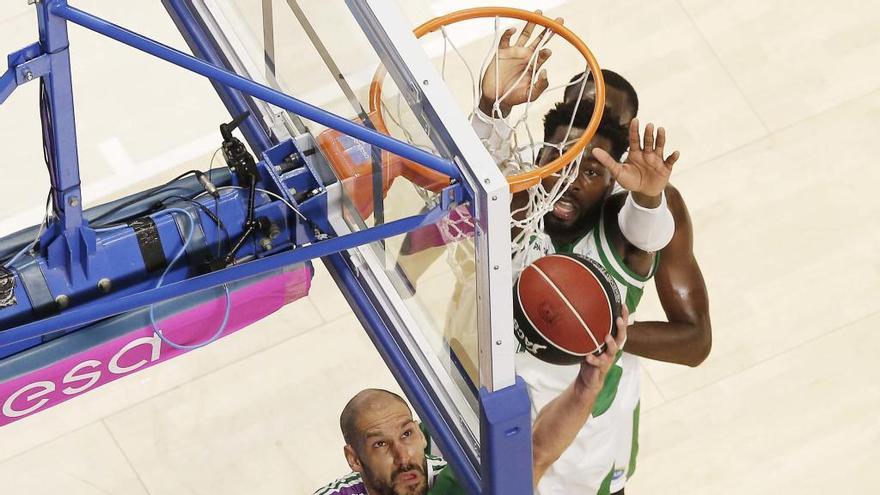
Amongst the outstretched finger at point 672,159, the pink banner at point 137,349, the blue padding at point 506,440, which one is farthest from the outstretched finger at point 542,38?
the blue padding at point 506,440

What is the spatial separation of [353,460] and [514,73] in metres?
1.23

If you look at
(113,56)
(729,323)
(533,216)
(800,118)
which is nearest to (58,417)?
(113,56)

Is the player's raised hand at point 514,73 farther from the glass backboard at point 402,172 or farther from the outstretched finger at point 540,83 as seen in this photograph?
the glass backboard at point 402,172

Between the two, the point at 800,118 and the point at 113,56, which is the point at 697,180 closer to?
the point at 800,118

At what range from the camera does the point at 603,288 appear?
13.6ft

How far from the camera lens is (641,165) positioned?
13.8 feet

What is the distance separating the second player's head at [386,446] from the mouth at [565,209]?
0.73 metres

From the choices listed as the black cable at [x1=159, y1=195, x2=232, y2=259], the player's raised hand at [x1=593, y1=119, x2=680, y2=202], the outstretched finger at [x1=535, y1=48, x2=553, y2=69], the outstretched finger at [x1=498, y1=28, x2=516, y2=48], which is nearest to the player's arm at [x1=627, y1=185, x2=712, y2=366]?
the player's raised hand at [x1=593, y1=119, x2=680, y2=202]

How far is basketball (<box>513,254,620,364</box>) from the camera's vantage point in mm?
4098

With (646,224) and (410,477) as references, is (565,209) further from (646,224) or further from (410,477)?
(410,477)

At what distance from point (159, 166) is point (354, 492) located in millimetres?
1404

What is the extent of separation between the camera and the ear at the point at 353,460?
4.68 metres

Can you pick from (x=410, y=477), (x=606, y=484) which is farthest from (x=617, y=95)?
(x=410, y=477)

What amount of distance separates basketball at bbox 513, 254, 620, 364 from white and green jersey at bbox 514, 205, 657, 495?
0.28 metres
